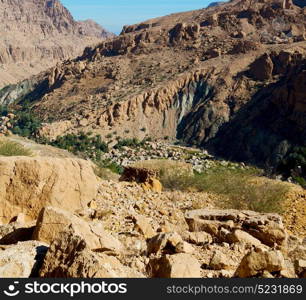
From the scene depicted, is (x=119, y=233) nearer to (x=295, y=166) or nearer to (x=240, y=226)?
(x=240, y=226)

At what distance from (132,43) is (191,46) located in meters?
16.1

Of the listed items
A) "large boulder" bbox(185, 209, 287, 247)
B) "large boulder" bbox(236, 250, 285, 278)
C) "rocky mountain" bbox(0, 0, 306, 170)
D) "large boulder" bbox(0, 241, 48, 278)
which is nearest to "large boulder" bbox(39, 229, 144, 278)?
"large boulder" bbox(0, 241, 48, 278)

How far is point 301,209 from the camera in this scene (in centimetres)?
1239

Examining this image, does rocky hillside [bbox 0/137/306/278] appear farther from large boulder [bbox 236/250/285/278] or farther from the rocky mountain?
the rocky mountain

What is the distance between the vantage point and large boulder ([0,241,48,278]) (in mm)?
5941

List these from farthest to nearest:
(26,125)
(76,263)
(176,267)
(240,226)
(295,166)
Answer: (26,125)
(295,166)
(240,226)
(176,267)
(76,263)

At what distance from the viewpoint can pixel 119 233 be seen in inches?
341

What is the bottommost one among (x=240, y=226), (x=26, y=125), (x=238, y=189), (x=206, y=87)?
(x=26, y=125)

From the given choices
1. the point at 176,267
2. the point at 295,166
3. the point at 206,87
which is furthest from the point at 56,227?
the point at 206,87

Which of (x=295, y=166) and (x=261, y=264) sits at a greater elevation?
(x=261, y=264)

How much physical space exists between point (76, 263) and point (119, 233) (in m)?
3.14

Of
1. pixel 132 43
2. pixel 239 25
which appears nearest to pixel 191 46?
pixel 239 25

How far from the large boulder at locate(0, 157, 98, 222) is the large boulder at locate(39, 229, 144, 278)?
12.5 feet

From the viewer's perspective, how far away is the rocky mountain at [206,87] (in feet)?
207
